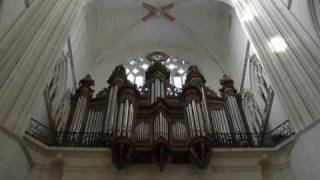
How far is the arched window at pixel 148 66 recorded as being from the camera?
16.5m

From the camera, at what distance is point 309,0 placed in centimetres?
875

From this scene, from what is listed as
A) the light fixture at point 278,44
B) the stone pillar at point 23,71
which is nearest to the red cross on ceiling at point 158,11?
the stone pillar at point 23,71

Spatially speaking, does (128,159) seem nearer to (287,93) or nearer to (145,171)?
(145,171)

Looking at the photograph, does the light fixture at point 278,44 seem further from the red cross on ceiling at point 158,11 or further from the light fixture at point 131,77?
the red cross on ceiling at point 158,11

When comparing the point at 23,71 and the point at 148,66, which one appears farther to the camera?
the point at 148,66

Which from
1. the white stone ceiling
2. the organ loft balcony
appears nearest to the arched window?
the white stone ceiling

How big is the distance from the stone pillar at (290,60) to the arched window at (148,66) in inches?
232

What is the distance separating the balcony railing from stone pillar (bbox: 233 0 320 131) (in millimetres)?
1189

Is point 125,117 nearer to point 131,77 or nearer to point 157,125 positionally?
point 157,125

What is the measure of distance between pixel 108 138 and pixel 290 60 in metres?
4.71

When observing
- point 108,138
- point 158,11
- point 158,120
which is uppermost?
point 158,11

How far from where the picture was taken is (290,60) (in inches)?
345

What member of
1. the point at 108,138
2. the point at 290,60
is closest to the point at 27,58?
the point at 108,138

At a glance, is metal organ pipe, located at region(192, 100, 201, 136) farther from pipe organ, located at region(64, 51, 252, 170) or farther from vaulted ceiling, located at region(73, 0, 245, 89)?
vaulted ceiling, located at region(73, 0, 245, 89)
